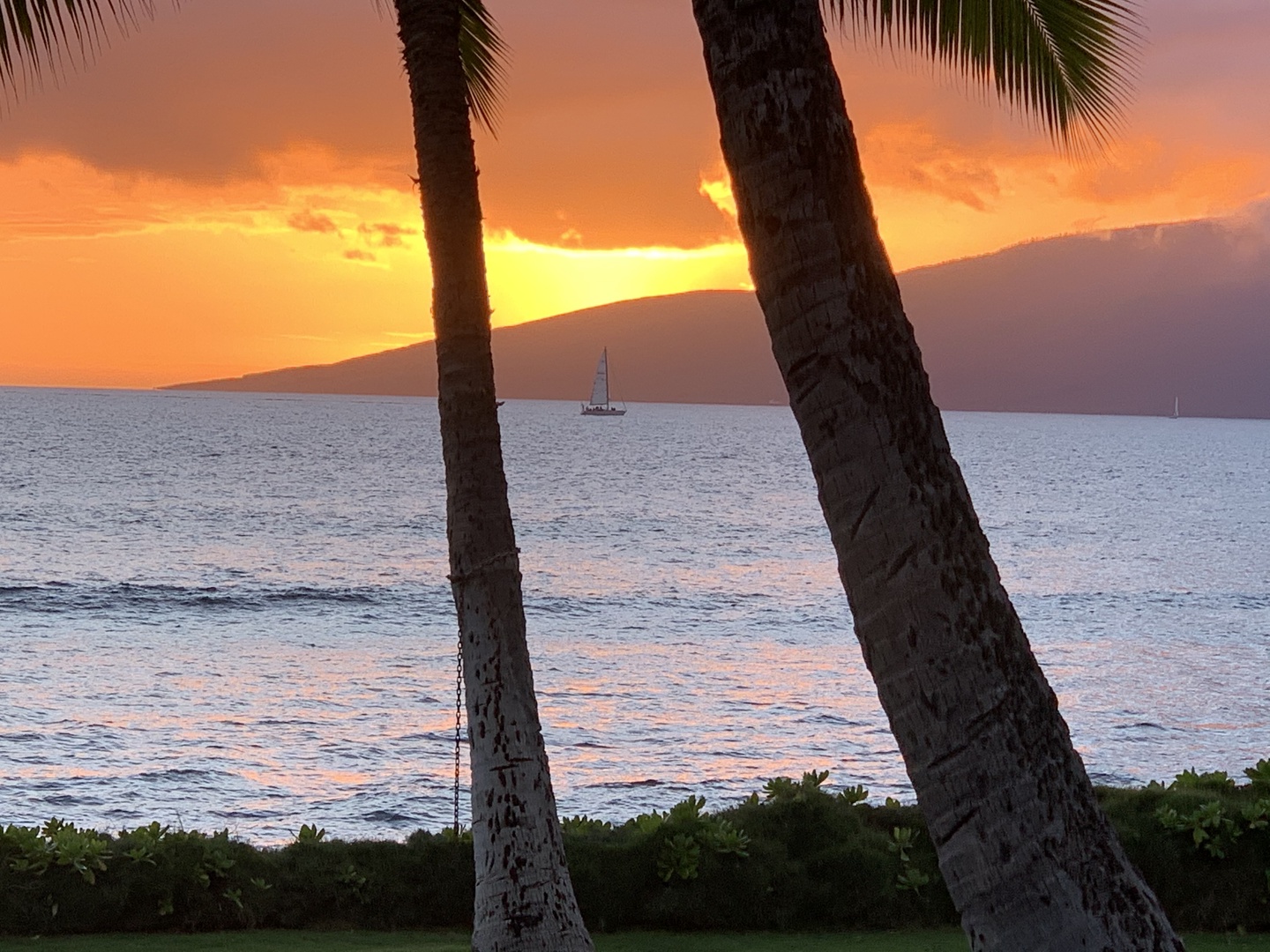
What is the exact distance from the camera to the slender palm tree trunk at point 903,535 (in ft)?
9.61

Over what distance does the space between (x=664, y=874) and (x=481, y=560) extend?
115 inches

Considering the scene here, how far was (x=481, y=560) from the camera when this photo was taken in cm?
693

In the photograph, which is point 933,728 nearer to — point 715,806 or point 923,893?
point 923,893

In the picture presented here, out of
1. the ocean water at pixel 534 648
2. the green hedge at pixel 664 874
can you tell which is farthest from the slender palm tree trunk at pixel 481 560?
the ocean water at pixel 534 648

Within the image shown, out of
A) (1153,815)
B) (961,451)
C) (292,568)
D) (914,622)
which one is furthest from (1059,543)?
(961,451)

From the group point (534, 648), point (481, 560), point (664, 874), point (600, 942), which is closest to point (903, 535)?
point (481, 560)

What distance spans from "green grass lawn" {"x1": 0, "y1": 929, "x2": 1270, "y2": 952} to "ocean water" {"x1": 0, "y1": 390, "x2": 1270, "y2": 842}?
8116 mm

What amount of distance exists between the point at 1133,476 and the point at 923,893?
123 meters

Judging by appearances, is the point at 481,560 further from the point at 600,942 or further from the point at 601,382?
the point at 601,382

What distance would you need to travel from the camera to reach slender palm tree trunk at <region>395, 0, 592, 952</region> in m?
6.82

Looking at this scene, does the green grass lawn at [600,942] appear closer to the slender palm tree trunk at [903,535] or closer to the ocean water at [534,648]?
the slender palm tree trunk at [903,535]

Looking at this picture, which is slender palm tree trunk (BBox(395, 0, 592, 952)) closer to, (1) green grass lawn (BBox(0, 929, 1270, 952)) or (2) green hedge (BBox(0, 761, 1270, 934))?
(1) green grass lawn (BBox(0, 929, 1270, 952))

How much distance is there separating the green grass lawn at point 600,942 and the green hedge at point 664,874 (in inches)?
7.2

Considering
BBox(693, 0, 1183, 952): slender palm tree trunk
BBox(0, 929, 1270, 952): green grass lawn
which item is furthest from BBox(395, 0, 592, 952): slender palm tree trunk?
BBox(693, 0, 1183, 952): slender palm tree trunk
